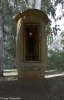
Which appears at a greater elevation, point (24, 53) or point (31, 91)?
point (24, 53)

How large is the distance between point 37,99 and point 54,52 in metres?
17.1

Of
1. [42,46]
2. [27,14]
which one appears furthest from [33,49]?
[27,14]

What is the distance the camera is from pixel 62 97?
6188mm

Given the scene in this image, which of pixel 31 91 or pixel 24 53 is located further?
pixel 24 53

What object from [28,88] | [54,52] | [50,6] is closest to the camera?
[28,88]

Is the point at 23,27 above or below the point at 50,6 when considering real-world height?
below

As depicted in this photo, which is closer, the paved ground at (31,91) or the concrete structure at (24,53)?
the paved ground at (31,91)

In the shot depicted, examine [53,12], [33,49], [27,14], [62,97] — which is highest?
[53,12]

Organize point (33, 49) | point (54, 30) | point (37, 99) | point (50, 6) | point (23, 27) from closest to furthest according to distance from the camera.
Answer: point (37, 99) < point (23, 27) < point (33, 49) < point (50, 6) < point (54, 30)

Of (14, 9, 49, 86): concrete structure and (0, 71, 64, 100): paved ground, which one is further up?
(14, 9, 49, 86): concrete structure

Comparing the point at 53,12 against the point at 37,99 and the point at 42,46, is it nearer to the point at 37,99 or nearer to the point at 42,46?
the point at 42,46

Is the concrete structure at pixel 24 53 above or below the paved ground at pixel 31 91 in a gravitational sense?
above

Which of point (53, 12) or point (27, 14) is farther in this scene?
point (53, 12)

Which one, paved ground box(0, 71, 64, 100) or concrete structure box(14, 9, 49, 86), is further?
concrete structure box(14, 9, 49, 86)
